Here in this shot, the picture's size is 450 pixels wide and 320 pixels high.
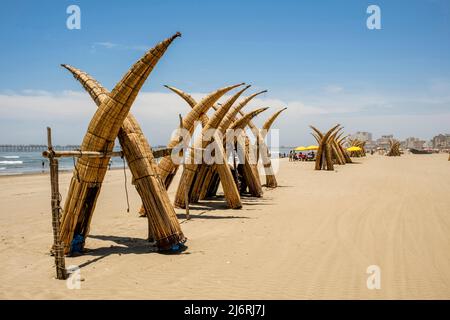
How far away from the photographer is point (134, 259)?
6.23 m

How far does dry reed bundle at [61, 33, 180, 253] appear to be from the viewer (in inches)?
238

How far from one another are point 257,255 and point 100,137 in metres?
3.29

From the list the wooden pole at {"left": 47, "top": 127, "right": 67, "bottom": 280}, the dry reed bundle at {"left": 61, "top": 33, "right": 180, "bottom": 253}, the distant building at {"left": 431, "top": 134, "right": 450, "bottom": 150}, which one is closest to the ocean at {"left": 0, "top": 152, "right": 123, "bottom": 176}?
the dry reed bundle at {"left": 61, "top": 33, "right": 180, "bottom": 253}

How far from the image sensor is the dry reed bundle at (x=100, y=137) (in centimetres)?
604

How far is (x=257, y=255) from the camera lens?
6.38m

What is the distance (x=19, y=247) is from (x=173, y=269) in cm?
346

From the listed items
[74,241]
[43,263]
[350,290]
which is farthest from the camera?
[74,241]

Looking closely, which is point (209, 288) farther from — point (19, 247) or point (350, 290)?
point (19, 247)

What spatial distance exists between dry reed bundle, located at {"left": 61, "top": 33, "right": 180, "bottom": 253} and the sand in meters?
0.74

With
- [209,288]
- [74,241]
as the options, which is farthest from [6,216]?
[209,288]

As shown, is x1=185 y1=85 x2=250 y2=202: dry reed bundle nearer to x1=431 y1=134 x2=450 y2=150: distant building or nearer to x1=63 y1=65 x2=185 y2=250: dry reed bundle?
x1=63 y1=65 x2=185 y2=250: dry reed bundle

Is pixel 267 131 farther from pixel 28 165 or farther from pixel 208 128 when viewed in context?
pixel 28 165

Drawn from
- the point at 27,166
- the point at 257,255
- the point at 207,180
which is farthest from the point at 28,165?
the point at 257,255

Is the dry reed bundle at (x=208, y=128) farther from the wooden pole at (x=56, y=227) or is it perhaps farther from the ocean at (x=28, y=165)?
the ocean at (x=28, y=165)
